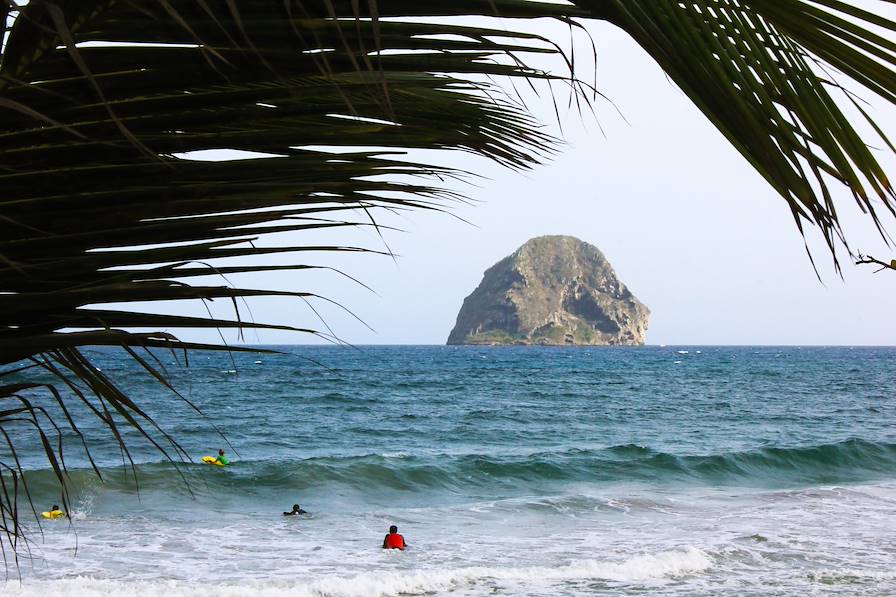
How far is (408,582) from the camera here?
418 inches

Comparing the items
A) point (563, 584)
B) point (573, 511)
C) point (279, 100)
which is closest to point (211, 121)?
point (279, 100)

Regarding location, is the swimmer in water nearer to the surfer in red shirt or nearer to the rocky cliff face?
the surfer in red shirt

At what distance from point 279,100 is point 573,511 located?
51.4 feet

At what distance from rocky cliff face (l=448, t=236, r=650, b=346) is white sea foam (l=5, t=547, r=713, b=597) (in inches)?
5395

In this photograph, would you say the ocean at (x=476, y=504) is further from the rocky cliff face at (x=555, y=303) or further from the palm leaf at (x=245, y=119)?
the rocky cliff face at (x=555, y=303)

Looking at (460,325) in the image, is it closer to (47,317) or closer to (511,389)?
(511,389)

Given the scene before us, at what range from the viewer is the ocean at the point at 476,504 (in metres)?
10.8

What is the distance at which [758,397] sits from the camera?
147 ft

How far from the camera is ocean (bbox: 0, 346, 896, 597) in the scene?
10.8 m

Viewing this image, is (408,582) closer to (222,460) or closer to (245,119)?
(245,119)

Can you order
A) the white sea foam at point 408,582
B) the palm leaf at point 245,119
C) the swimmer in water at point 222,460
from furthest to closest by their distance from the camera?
the swimmer in water at point 222,460 → the white sea foam at point 408,582 → the palm leaf at point 245,119

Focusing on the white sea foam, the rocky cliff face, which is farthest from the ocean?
the rocky cliff face

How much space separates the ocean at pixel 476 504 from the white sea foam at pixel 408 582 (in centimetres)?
4

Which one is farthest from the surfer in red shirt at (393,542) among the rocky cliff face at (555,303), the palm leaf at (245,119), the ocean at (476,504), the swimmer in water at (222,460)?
the rocky cliff face at (555,303)
